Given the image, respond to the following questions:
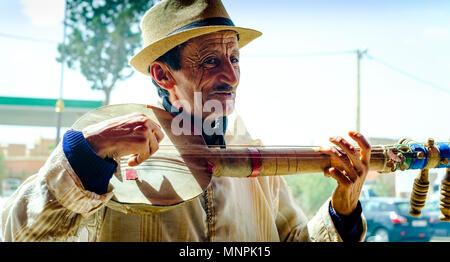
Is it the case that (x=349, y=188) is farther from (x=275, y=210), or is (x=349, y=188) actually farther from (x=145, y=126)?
(x=145, y=126)

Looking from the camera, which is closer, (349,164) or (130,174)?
(130,174)

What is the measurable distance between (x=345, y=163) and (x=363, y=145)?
3.3 inches

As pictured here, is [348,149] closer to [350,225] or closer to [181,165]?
[350,225]

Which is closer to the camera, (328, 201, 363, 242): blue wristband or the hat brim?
the hat brim

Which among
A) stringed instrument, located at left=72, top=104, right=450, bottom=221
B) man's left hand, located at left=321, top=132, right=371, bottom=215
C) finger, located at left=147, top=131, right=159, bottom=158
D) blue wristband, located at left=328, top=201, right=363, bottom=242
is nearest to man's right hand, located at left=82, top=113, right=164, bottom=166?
finger, located at left=147, top=131, right=159, bottom=158

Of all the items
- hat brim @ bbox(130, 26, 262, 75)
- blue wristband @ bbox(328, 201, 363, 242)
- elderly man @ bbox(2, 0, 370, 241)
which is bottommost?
blue wristband @ bbox(328, 201, 363, 242)

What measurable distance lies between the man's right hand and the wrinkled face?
405mm

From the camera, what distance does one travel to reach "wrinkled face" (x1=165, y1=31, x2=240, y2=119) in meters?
1.28

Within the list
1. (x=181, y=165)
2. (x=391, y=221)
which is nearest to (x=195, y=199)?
(x=181, y=165)

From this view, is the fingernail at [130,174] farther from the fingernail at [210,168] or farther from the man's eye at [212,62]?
the man's eye at [212,62]

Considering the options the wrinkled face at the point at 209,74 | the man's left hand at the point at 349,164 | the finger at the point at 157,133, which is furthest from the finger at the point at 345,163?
the finger at the point at 157,133

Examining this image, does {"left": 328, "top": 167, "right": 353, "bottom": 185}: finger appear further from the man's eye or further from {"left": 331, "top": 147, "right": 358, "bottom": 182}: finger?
the man's eye

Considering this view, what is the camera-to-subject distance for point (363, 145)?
1235mm

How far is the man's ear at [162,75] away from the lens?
1.38 metres
